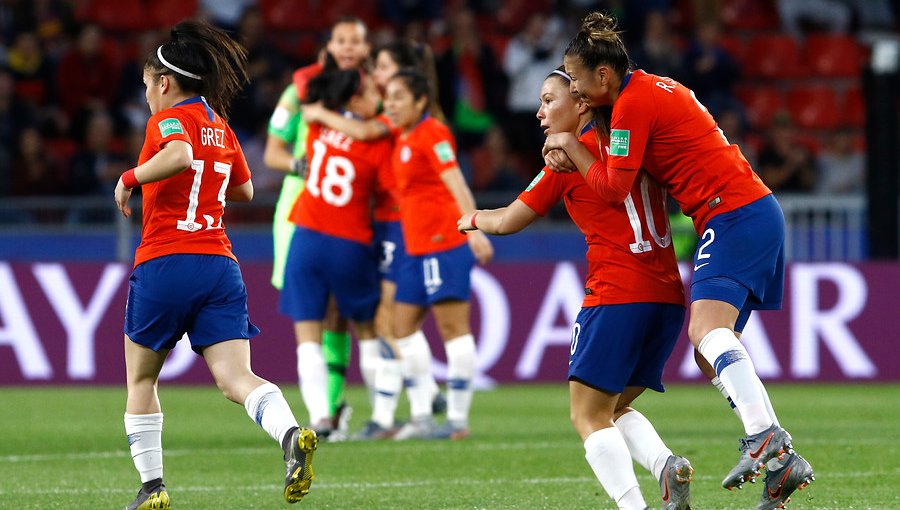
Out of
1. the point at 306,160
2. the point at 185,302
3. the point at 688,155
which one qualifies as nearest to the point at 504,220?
the point at 688,155

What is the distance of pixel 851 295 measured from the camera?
13086 millimetres

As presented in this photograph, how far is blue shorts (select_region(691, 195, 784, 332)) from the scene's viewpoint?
5.62 metres

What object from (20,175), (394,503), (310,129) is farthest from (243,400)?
(20,175)

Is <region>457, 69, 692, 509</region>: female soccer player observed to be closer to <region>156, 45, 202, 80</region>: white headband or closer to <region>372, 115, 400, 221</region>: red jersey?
<region>156, 45, 202, 80</region>: white headband

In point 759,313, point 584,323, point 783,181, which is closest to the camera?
point 584,323

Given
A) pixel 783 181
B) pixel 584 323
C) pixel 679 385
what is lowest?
pixel 679 385

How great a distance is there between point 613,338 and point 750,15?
14243 millimetres

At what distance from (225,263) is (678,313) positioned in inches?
70.3

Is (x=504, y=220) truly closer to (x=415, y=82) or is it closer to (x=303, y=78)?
(x=415, y=82)

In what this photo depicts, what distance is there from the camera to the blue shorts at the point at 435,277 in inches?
363

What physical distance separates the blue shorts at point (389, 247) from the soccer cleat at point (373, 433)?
3.12 ft

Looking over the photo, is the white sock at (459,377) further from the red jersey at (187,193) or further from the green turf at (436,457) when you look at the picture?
the red jersey at (187,193)

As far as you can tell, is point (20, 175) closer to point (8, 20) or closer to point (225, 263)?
point (8, 20)

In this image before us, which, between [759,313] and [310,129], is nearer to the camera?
[310,129]
